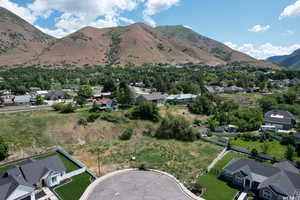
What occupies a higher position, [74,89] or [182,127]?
[74,89]

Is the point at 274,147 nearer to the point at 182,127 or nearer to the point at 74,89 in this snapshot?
the point at 182,127

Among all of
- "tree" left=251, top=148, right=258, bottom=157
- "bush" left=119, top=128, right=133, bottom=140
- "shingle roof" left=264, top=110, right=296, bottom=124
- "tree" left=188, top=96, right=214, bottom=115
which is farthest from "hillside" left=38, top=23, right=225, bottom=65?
"tree" left=251, top=148, right=258, bottom=157

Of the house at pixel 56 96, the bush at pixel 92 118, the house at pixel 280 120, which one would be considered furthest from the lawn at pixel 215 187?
the house at pixel 56 96

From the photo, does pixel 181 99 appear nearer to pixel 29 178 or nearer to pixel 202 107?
pixel 202 107

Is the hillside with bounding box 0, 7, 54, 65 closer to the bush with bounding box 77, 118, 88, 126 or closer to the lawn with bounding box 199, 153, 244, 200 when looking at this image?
the bush with bounding box 77, 118, 88, 126

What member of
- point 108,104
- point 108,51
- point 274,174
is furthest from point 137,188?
point 108,51

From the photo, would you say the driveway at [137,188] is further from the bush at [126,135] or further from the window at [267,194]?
the bush at [126,135]

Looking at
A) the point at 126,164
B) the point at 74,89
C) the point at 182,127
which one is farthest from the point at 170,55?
the point at 126,164
